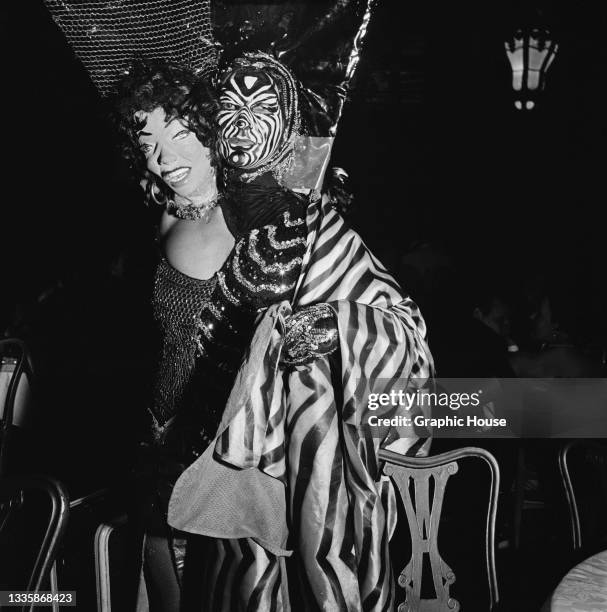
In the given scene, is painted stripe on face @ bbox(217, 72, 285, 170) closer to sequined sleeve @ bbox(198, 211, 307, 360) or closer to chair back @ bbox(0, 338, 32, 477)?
sequined sleeve @ bbox(198, 211, 307, 360)

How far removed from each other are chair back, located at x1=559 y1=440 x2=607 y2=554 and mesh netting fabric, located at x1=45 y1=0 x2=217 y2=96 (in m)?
1.19

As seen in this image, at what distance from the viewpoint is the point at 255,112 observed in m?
1.32

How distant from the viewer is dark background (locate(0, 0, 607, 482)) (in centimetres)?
368

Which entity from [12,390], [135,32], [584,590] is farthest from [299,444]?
[12,390]

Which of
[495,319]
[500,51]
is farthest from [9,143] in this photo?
[500,51]

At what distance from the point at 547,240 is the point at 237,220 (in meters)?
4.84

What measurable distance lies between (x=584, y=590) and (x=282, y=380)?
56 cm

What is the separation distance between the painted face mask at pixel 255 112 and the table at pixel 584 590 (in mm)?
872

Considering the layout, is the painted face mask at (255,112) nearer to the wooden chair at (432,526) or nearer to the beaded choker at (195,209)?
the beaded choker at (195,209)

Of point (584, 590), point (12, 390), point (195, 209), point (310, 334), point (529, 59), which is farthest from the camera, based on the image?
point (529, 59)

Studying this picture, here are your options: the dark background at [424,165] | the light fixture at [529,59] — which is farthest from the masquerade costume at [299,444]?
the light fixture at [529,59]

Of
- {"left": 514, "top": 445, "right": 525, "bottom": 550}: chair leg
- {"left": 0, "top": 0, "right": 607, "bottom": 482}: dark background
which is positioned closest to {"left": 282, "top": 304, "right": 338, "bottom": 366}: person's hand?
{"left": 514, "top": 445, "right": 525, "bottom": 550}: chair leg

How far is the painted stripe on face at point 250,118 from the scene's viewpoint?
132cm

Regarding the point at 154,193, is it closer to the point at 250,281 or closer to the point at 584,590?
the point at 250,281
